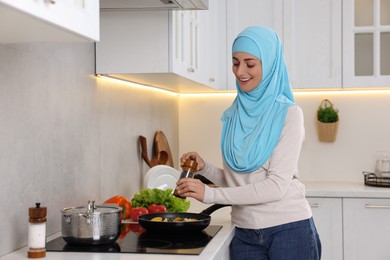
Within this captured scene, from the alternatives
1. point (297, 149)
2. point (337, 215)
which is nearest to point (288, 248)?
point (297, 149)

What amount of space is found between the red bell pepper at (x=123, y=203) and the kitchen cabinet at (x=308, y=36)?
173cm

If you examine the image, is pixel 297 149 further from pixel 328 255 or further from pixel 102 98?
pixel 328 255

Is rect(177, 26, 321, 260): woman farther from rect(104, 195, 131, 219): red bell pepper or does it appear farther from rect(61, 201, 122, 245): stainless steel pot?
rect(61, 201, 122, 245): stainless steel pot

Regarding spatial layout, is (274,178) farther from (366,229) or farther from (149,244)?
(366,229)

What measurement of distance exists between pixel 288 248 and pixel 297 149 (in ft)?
1.21

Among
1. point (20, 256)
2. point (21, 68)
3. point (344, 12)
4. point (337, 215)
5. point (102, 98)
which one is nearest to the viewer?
point (20, 256)

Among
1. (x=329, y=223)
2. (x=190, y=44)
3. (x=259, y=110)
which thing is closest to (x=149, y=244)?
(x=259, y=110)

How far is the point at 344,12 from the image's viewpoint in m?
4.06

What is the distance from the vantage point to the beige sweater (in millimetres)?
2428

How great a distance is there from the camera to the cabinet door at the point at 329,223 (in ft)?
12.4

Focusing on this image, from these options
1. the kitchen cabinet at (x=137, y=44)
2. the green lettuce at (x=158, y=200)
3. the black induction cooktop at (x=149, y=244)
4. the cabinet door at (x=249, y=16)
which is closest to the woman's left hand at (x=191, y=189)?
the black induction cooktop at (x=149, y=244)

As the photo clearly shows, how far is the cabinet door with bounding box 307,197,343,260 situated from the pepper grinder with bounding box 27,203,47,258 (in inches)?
86.7

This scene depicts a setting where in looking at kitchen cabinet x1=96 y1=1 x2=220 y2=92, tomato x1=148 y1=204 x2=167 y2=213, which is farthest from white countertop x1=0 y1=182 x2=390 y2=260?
kitchen cabinet x1=96 y1=1 x2=220 y2=92

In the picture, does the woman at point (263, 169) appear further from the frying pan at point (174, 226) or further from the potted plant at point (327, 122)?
the potted plant at point (327, 122)
